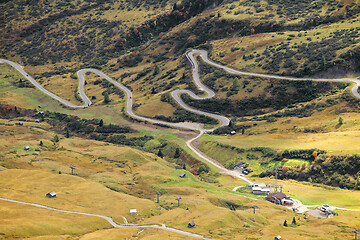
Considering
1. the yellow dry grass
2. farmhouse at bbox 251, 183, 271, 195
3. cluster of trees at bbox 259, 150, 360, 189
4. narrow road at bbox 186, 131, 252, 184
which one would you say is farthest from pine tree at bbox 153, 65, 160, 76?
the yellow dry grass

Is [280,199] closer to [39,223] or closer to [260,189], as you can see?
[260,189]

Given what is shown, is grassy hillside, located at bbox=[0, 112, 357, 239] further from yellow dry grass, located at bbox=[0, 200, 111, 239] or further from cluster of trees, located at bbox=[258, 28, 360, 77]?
cluster of trees, located at bbox=[258, 28, 360, 77]

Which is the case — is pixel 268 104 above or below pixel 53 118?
above

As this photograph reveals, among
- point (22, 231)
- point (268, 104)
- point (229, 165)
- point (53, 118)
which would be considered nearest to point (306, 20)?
point (268, 104)

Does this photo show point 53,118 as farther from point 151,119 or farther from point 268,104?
point 268,104

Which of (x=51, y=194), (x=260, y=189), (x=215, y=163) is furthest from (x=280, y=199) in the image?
(x=51, y=194)

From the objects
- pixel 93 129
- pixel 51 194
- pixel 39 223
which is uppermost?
pixel 39 223

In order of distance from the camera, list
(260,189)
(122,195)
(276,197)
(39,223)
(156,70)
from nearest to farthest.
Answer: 1. (39,223)
2. (122,195)
3. (276,197)
4. (260,189)
5. (156,70)

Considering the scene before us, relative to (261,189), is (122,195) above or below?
above

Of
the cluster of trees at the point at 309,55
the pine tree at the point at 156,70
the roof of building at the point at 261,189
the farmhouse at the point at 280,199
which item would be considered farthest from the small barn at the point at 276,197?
the pine tree at the point at 156,70
